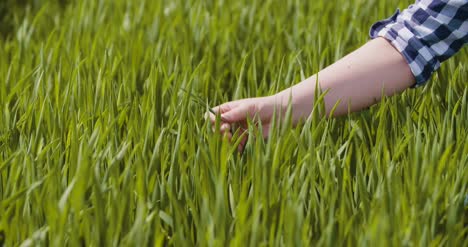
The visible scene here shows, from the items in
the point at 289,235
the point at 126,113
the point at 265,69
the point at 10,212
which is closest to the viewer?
the point at 289,235

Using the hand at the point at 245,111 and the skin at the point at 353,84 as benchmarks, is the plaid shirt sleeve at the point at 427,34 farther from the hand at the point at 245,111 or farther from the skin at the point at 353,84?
the hand at the point at 245,111

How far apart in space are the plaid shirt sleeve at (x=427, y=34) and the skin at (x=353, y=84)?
0.05 ft

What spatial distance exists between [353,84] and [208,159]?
1.14 ft

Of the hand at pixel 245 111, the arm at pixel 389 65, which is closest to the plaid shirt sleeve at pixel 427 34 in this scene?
the arm at pixel 389 65

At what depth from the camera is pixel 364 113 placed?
4.52 feet

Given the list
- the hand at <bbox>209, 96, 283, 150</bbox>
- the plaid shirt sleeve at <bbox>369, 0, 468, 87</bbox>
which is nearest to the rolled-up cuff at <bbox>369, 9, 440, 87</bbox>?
the plaid shirt sleeve at <bbox>369, 0, 468, 87</bbox>

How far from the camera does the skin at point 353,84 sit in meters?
1.32

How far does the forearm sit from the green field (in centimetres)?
3

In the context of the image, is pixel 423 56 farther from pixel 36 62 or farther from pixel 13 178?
pixel 36 62

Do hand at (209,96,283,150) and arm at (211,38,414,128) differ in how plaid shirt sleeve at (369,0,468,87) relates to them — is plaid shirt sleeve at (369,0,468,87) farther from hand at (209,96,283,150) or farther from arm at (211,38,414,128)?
hand at (209,96,283,150)

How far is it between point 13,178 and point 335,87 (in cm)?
52

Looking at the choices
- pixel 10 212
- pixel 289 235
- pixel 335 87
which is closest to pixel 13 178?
pixel 10 212

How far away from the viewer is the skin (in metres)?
1.32

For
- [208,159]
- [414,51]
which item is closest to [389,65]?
[414,51]
